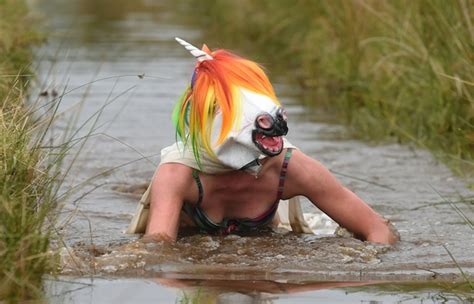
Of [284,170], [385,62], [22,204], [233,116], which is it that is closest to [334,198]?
[284,170]

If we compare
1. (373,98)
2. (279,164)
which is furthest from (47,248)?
(373,98)

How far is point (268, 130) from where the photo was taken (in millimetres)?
6449

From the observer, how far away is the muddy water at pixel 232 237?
620 centimetres

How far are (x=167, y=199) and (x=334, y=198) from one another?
938mm

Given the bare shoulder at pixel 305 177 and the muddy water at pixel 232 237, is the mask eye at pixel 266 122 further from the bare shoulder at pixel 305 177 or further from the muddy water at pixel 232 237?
the muddy water at pixel 232 237

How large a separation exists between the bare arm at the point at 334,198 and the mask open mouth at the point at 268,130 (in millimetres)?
342

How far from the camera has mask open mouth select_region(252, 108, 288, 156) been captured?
6.44m

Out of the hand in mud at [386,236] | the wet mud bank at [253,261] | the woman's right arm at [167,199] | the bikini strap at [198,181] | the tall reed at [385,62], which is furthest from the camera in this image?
the tall reed at [385,62]

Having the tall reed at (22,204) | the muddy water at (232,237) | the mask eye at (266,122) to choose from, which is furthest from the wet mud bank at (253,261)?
the mask eye at (266,122)

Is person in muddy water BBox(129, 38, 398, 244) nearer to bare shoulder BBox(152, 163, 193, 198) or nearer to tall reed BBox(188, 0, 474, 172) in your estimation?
bare shoulder BBox(152, 163, 193, 198)

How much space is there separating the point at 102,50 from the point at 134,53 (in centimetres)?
53

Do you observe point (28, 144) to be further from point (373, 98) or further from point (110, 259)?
point (373, 98)

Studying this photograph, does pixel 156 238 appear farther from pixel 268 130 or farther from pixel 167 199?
pixel 268 130

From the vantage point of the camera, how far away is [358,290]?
5.82 m
